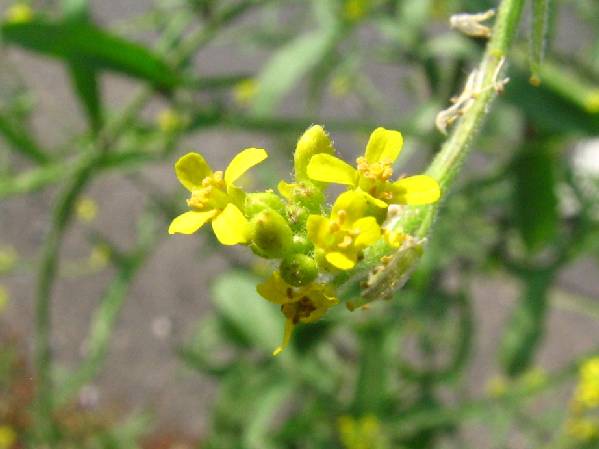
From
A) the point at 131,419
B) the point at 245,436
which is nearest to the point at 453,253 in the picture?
the point at 245,436

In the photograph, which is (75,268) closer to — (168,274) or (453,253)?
(168,274)

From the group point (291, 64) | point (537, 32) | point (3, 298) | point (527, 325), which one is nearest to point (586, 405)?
point (527, 325)

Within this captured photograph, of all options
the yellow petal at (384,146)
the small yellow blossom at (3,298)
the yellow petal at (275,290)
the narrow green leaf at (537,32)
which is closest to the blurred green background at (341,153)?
the narrow green leaf at (537,32)

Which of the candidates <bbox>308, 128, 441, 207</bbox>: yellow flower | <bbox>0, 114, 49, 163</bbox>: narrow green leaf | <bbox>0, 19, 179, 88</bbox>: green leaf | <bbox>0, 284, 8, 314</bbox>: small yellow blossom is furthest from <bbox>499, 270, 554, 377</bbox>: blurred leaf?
<bbox>0, 284, 8, 314</bbox>: small yellow blossom

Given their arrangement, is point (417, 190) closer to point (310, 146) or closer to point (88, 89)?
point (310, 146)

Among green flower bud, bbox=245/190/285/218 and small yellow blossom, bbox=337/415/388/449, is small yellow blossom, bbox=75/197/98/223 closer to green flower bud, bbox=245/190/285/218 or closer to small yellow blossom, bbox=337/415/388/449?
small yellow blossom, bbox=337/415/388/449
